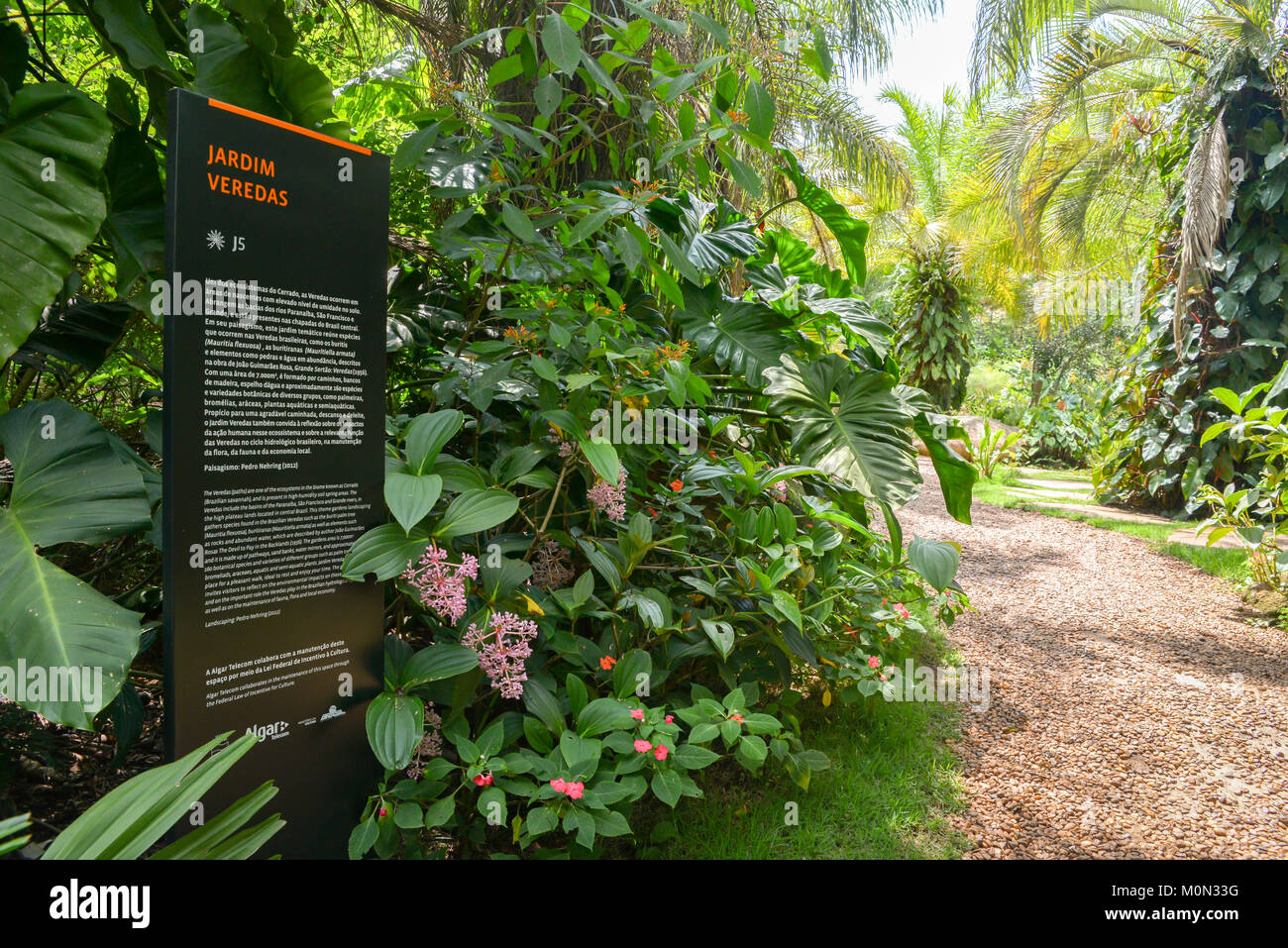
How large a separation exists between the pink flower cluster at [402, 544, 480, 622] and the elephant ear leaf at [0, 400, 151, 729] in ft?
1.63

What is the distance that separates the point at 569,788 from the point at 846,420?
1560 millimetres

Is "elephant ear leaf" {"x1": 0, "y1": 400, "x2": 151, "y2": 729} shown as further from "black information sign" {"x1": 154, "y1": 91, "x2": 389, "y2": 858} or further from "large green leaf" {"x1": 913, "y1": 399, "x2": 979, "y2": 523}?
"large green leaf" {"x1": 913, "y1": 399, "x2": 979, "y2": 523}

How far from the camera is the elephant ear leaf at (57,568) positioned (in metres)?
1.21

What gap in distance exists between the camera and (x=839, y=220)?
121 inches

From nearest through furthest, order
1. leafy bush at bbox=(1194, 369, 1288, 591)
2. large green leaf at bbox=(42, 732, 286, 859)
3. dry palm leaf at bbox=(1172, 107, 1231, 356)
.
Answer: large green leaf at bbox=(42, 732, 286, 859)
leafy bush at bbox=(1194, 369, 1288, 591)
dry palm leaf at bbox=(1172, 107, 1231, 356)

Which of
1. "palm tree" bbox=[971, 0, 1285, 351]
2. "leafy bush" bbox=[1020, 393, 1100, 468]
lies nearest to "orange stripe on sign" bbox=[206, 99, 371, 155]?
"palm tree" bbox=[971, 0, 1285, 351]

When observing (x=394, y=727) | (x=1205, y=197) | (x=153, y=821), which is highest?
(x=1205, y=197)

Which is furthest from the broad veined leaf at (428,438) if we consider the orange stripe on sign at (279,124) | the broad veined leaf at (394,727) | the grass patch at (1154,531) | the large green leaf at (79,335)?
the grass patch at (1154,531)

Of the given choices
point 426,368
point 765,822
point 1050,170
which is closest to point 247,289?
point 426,368

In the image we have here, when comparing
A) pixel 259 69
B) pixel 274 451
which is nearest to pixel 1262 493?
pixel 274 451

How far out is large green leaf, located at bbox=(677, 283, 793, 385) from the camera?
257cm

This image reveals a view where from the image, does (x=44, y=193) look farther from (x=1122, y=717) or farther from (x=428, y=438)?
(x=1122, y=717)

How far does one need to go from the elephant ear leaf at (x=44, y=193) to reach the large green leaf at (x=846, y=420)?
1.87m

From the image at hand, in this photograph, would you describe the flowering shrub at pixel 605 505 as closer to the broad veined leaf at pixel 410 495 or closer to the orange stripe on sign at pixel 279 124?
the broad veined leaf at pixel 410 495
